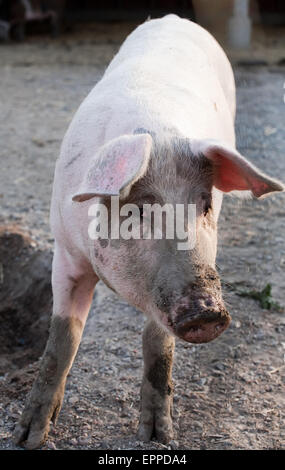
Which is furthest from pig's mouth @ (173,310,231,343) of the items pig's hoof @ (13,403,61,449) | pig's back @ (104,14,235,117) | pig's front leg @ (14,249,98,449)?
pig's back @ (104,14,235,117)

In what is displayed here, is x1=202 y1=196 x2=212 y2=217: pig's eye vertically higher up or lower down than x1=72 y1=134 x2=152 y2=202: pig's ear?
lower down

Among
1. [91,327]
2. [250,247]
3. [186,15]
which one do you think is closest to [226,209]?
[250,247]

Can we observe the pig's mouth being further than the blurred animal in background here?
No

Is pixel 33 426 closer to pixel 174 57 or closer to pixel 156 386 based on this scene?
pixel 156 386

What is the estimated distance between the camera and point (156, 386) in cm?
288

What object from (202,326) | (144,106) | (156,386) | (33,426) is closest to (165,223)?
(202,326)

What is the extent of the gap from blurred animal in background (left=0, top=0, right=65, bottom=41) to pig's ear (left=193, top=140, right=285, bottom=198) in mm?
10178

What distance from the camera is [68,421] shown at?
2.94 m

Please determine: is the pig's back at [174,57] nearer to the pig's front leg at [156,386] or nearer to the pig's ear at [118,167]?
the pig's ear at [118,167]

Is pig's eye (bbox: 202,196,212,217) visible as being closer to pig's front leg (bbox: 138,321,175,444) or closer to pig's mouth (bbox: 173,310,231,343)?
pig's mouth (bbox: 173,310,231,343)

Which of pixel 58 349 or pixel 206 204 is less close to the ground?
pixel 206 204

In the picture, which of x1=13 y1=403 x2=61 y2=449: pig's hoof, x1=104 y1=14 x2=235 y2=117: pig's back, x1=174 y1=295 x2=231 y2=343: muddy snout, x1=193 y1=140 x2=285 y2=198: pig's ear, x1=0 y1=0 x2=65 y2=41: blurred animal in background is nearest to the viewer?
x1=174 y1=295 x2=231 y2=343: muddy snout

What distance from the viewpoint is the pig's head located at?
2.07m

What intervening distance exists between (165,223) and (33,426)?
113 centimetres
